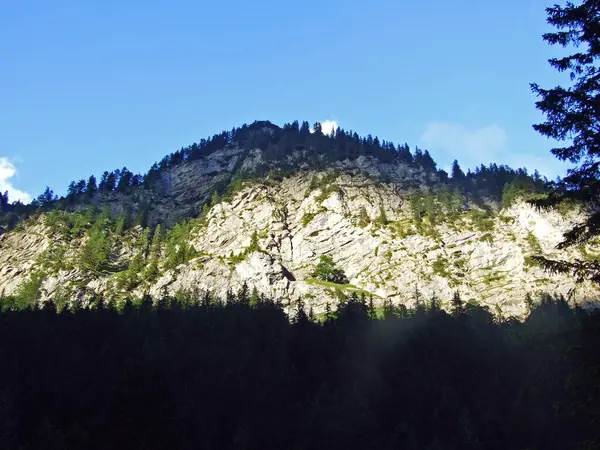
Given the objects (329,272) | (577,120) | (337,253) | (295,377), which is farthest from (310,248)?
(577,120)

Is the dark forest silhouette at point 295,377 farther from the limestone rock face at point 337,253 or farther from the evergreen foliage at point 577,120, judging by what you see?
the evergreen foliage at point 577,120

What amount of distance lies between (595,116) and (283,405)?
68.0 m

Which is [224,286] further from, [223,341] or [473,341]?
[473,341]

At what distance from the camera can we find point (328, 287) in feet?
427

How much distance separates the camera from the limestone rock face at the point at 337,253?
4958 inches

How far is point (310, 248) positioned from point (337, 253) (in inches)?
376

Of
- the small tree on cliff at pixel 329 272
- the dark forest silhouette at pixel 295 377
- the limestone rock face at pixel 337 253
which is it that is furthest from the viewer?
the small tree on cliff at pixel 329 272

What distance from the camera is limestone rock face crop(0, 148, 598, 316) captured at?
12594 centimetres

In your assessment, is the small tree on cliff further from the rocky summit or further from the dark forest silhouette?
the dark forest silhouette

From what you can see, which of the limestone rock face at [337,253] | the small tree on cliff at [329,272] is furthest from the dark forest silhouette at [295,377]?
the small tree on cliff at [329,272]

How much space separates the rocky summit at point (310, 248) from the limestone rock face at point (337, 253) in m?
0.39

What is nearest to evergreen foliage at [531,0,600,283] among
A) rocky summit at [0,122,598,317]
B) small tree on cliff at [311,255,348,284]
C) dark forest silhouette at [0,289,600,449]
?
dark forest silhouette at [0,289,600,449]

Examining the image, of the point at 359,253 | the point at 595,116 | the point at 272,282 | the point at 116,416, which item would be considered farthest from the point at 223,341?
the point at 595,116

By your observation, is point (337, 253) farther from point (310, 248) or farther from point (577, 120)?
point (577, 120)
